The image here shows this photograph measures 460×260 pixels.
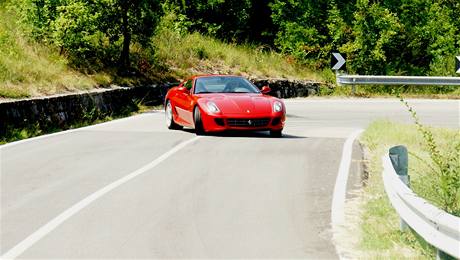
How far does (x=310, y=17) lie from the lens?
1480 inches

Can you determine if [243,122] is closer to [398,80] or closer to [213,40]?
[398,80]

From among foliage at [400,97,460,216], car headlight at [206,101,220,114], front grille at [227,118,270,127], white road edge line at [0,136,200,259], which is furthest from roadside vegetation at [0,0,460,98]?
foliage at [400,97,460,216]

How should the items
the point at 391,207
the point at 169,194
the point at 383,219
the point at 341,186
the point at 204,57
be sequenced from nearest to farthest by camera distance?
the point at 383,219
the point at 391,207
the point at 169,194
the point at 341,186
the point at 204,57

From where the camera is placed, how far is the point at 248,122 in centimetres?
1572

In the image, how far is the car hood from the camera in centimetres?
1580

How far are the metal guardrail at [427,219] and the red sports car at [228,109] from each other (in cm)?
826

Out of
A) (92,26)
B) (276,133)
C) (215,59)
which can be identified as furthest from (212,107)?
(215,59)

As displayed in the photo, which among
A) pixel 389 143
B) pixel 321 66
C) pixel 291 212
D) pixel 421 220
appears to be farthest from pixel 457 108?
pixel 421 220

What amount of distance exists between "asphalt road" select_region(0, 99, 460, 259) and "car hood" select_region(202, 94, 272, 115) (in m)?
0.57

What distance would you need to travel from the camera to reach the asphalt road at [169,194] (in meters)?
7.11

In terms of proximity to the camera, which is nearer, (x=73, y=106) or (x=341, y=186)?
(x=341, y=186)

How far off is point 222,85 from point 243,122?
1.74m

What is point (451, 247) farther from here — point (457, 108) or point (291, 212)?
point (457, 108)

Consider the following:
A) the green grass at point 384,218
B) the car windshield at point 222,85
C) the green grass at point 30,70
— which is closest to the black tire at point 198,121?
the car windshield at point 222,85
